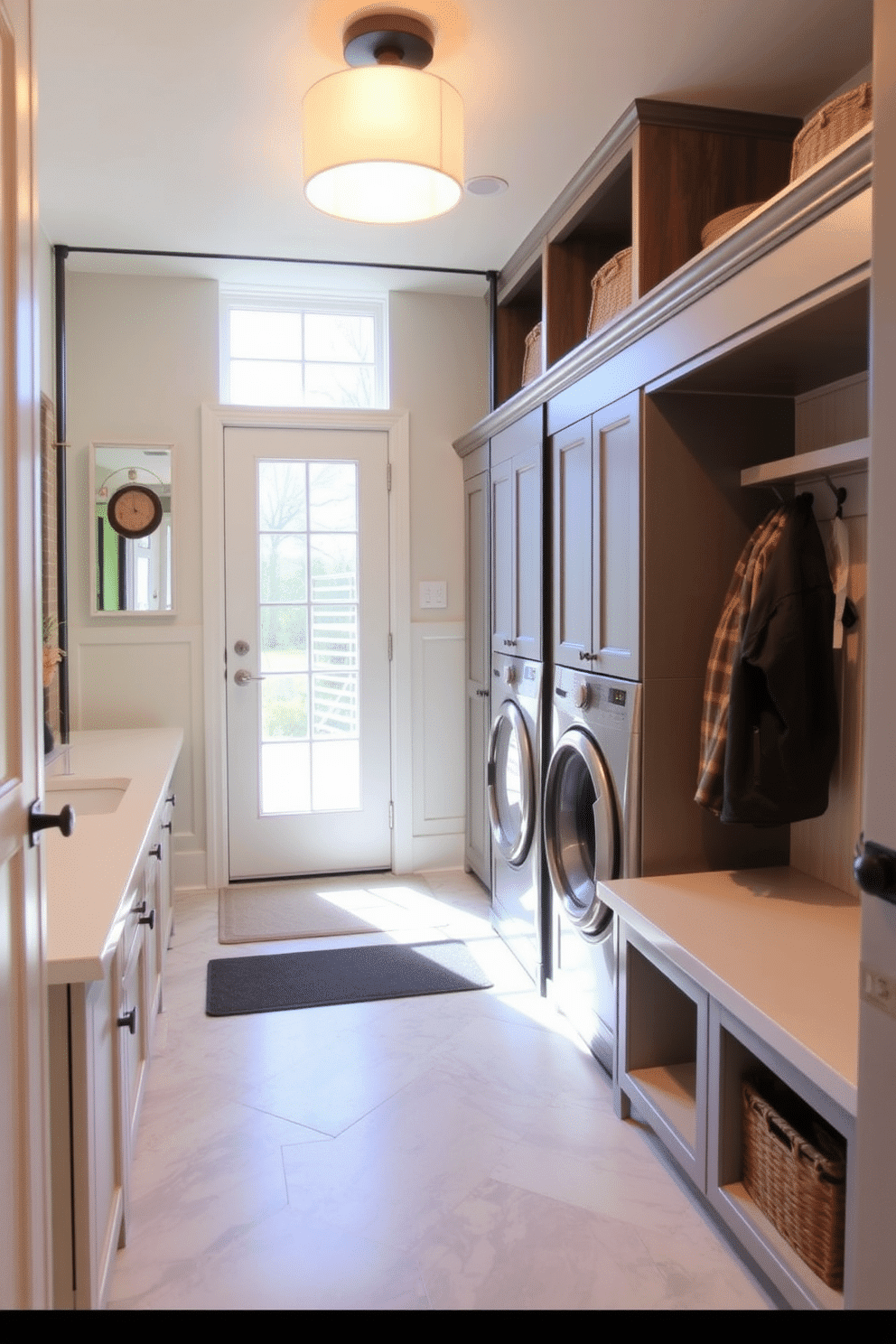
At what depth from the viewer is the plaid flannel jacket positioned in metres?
2.12

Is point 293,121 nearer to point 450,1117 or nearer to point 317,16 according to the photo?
point 317,16

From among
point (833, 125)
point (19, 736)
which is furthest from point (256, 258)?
point (19, 736)

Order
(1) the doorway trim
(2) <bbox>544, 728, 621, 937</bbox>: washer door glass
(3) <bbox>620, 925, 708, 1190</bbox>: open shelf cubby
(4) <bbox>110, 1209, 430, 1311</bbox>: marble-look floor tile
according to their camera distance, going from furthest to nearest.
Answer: (1) the doorway trim → (2) <bbox>544, 728, 621, 937</bbox>: washer door glass → (3) <bbox>620, 925, 708, 1190</bbox>: open shelf cubby → (4) <bbox>110, 1209, 430, 1311</bbox>: marble-look floor tile

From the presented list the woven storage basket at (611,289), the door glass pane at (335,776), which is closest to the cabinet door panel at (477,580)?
the door glass pane at (335,776)

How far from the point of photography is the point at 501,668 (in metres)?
3.47

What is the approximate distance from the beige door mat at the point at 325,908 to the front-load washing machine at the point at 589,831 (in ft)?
3.06

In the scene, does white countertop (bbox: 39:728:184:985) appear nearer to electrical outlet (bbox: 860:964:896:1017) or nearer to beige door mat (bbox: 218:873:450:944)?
beige door mat (bbox: 218:873:450:944)

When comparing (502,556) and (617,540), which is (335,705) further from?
(617,540)

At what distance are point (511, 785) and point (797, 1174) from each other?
184 centimetres

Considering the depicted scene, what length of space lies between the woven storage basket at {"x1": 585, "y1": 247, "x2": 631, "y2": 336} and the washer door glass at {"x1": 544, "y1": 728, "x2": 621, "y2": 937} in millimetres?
1165

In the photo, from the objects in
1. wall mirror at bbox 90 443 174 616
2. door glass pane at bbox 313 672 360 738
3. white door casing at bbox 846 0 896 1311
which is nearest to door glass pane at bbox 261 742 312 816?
door glass pane at bbox 313 672 360 738

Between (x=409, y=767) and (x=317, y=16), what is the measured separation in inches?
113

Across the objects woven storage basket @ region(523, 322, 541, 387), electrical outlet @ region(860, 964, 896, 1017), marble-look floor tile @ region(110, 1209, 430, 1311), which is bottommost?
marble-look floor tile @ region(110, 1209, 430, 1311)
